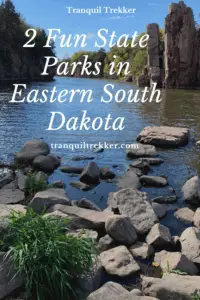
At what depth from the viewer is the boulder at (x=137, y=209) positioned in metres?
5.65

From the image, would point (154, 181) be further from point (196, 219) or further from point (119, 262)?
point (119, 262)

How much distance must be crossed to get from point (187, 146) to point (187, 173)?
127 inches

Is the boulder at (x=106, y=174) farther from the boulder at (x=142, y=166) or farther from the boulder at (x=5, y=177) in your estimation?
the boulder at (x=5, y=177)

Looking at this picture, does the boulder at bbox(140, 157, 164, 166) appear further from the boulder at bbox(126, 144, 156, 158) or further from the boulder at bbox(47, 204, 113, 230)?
the boulder at bbox(47, 204, 113, 230)

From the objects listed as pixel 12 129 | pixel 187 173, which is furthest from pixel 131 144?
pixel 12 129

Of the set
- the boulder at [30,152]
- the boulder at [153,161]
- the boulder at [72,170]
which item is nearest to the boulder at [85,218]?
the boulder at [72,170]

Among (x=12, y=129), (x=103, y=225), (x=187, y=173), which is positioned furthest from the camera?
(x=12, y=129)

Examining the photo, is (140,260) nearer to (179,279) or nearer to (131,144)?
(179,279)

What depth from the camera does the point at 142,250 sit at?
4984 mm

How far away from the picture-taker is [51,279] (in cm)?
356

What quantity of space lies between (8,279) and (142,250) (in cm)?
208

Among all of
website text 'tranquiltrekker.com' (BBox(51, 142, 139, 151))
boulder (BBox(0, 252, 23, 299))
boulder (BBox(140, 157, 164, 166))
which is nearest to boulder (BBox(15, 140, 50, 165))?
website text 'tranquiltrekker.com' (BBox(51, 142, 139, 151))

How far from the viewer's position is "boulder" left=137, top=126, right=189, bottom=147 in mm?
12102

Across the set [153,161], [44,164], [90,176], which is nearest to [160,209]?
[90,176]
